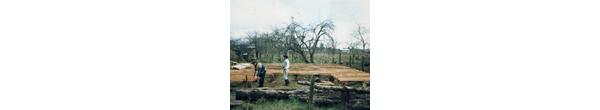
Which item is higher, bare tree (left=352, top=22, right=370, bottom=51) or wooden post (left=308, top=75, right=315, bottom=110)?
bare tree (left=352, top=22, right=370, bottom=51)

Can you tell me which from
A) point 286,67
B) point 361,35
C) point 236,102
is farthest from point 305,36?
point 236,102

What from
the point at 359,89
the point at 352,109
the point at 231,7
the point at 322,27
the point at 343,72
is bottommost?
the point at 352,109

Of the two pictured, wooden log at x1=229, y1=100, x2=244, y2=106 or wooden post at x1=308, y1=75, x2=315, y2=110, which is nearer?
wooden log at x1=229, y1=100, x2=244, y2=106

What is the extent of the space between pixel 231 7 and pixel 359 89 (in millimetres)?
1918

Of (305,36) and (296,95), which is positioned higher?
(305,36)

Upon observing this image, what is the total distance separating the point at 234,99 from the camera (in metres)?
3.17

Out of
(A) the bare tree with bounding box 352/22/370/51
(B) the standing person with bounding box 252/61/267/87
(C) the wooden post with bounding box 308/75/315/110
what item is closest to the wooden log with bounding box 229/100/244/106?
(B) the standing person with bounding box 252/61/267/87

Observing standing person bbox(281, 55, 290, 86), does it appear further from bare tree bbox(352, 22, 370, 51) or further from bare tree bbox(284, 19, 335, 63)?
bare tree bbox(352, 22, 370, 51)

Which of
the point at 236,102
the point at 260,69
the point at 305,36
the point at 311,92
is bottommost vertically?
the point at 236,102

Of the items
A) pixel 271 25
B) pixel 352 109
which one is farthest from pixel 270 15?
pixel 352 109

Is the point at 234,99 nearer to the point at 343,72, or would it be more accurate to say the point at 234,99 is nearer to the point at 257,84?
the point at 257,84

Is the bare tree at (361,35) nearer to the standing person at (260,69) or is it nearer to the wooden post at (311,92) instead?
the wooden post at (311,92)

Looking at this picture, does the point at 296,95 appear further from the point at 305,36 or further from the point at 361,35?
the point at 361,35

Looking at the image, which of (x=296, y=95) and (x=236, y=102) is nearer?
(x=236, y=102)
